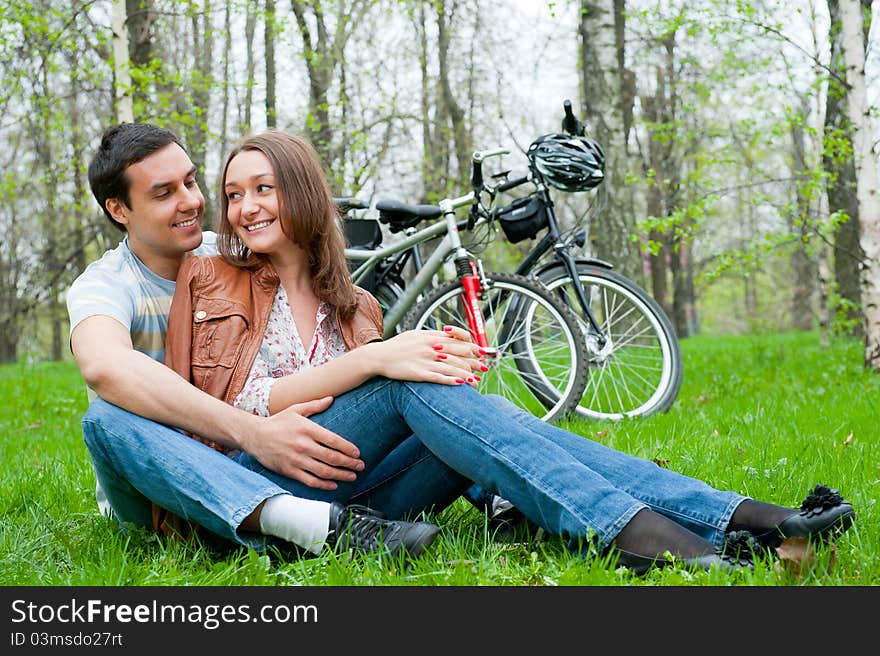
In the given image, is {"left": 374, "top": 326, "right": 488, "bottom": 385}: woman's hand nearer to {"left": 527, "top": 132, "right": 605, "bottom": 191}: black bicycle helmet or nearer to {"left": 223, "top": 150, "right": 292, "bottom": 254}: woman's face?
{"left": 223, "top": 150, "right": 292, "bottom": 254}: woman's face

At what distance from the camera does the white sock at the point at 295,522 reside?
1995 millimetres

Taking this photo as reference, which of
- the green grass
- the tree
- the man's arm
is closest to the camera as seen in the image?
the green grass

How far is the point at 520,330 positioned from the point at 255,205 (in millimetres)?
2028

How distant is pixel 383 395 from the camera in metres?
2.16

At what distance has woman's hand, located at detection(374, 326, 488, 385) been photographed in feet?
6.87

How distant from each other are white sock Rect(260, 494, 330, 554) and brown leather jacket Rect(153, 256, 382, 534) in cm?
32

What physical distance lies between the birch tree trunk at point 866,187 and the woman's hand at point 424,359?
14.2 feet

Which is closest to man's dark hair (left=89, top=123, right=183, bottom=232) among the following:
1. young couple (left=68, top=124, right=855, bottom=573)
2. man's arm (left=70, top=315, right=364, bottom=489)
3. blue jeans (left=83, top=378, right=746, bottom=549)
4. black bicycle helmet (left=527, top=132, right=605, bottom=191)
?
young couple (left=68, top=124, right=855, bottom=573)

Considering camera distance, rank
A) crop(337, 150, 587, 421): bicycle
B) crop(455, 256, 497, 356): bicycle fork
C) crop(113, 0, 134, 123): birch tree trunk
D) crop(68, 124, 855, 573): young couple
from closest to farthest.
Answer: crop(68, 124, 855, 573): young couple < crop(455, 256, 497, 356): bicycle fork < crop(337, 150, 587, 421): bicycle < crop(113, 0, 134, 123): birch tree trunk

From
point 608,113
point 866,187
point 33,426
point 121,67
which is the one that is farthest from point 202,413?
point 121,67

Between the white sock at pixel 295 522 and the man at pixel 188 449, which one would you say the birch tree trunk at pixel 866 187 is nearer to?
the man at pixel 188 449
